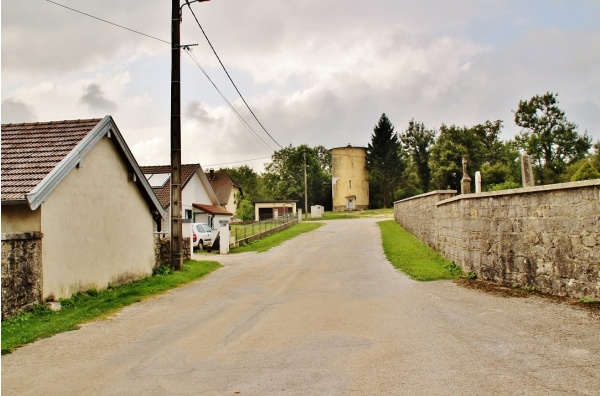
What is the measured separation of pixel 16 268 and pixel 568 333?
8934 millimetres

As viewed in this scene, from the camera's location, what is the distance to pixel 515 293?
9.54 metres

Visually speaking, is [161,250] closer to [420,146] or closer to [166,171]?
[166,171]

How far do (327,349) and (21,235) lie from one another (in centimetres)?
623

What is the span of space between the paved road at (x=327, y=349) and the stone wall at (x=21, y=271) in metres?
1.50

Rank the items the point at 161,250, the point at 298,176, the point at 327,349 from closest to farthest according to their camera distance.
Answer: the point at 327,349 < the point at 161,250 < the point at 298,176

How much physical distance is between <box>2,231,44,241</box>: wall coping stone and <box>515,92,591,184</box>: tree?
60.2m

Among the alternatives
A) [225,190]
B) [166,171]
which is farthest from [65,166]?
[225,190]

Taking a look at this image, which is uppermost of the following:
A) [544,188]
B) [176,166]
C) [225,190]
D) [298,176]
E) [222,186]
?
[298,176]

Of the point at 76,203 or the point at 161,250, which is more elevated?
the point at 76,203

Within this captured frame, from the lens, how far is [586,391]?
438 cm

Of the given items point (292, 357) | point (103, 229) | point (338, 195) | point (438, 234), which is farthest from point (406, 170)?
point (292, 357)

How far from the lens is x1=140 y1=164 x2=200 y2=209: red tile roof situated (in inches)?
1184

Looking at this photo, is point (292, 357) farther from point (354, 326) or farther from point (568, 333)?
point (568, 333)

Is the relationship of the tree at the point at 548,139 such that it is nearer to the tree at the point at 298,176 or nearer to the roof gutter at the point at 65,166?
the tree at the point at 298,176
